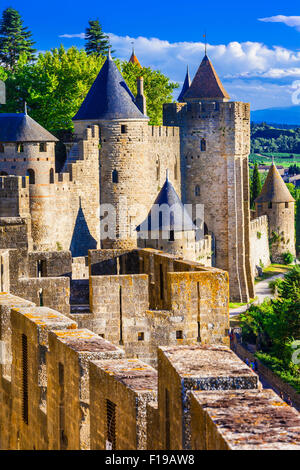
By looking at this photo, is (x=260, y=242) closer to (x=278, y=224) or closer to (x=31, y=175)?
(x=278, y=224)

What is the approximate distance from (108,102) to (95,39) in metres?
46.4

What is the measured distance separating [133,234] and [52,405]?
131 ft

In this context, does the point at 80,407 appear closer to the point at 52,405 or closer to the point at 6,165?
the point at 52,405

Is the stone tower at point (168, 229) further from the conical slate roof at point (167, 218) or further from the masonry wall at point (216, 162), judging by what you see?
the masonry wall at point (216, 162)

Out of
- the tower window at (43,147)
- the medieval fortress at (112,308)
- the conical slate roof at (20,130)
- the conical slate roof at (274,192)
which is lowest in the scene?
the medieval fortress at (112,308)

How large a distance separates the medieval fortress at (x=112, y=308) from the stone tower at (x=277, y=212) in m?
25.9

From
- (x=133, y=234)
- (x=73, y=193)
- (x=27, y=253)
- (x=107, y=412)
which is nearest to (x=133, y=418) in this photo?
(x=107, y=412)

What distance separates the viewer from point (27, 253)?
22125mm

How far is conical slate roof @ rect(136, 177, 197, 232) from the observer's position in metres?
51.3

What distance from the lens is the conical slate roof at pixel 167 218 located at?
51.3 metres

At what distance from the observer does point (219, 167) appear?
63.9 m

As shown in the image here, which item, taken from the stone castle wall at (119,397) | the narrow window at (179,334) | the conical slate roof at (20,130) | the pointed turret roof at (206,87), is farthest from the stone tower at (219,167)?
the stone castle wall at (119,397)

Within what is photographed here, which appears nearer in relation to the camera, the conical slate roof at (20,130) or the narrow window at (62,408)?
the narrow window at (62,408)

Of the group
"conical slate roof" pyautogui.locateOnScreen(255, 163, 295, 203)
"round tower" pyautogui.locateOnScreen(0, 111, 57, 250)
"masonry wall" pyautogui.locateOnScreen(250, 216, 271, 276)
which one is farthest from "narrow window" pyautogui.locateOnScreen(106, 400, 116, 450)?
"conical slate roof" pyautogui.locateOnScreen(255, 163, 295, 203)
